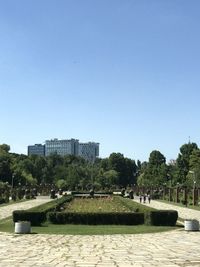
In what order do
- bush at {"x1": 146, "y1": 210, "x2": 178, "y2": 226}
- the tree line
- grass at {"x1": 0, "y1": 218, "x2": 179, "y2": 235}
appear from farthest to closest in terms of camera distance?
the tree line
bush at {"x1": 146, "y1": 210, "x2": 178, "y2": 226}
grass at {"x1": 0, "y1": 218, "x2": 179, "y2": 235}

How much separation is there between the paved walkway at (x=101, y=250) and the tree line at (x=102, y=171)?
202ft

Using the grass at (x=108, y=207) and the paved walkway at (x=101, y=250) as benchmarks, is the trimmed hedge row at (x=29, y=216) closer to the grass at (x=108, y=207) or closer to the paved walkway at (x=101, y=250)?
the paved walkway at (x=101, y=250)

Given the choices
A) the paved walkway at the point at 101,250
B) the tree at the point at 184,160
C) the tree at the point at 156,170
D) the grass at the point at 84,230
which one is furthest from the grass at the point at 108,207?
the tree at the point at 156,170

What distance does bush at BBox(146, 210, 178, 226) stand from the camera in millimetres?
29156

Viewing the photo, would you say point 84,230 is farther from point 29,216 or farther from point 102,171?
point 102,171

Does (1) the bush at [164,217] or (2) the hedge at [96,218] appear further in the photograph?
(2) the hedge at [96,218]

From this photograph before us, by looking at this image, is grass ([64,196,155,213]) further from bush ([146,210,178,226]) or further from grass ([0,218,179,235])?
grass ([0,218,179,235])

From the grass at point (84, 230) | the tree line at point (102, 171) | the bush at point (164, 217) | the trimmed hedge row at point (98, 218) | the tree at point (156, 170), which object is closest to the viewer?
the grass at point (84, 230)

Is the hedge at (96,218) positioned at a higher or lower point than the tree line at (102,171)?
lower

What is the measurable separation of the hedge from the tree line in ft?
176

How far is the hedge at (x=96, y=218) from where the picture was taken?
1182 inches

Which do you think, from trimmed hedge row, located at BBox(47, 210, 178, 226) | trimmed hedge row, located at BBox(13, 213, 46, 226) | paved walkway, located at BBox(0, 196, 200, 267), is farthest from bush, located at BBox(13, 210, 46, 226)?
paved walkway, located at BBox(0, 196, 200, 267)

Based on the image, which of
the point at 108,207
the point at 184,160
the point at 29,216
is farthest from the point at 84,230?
the point at 184,160

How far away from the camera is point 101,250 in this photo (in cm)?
1811
